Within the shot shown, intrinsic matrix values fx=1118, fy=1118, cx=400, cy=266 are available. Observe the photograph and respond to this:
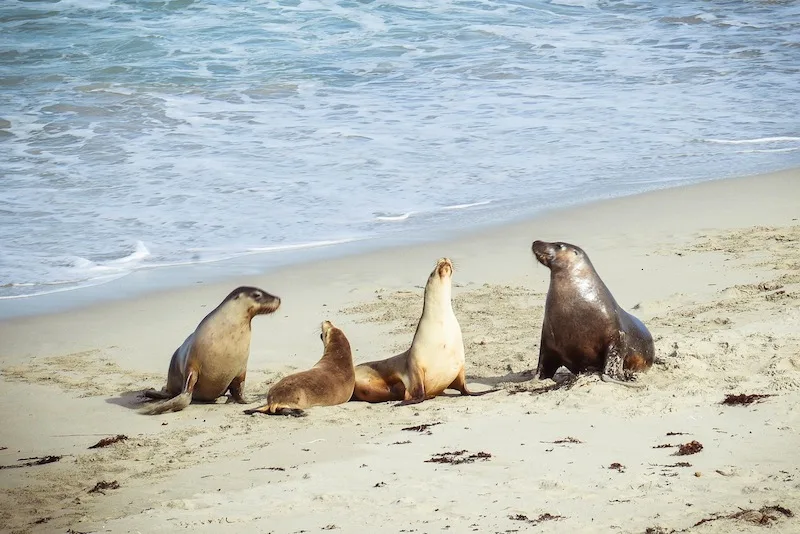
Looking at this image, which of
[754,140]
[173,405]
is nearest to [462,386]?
[173,405]

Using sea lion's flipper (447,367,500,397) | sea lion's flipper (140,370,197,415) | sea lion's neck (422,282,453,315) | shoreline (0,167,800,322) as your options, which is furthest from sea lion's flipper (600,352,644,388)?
shoreline (0,167,800,322)

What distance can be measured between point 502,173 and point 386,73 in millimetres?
6443

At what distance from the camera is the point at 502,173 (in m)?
11.4

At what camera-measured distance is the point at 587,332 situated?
6113 mm

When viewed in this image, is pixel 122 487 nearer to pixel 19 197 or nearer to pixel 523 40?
pixel 19 197

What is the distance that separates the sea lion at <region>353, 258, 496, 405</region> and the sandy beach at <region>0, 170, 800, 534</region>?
14cm

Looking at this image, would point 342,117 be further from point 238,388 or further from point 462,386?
point 462,386

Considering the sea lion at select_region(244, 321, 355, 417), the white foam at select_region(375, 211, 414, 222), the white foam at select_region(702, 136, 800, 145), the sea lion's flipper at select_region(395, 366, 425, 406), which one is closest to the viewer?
the sea lion at select_region(244, 321, 355, 417)

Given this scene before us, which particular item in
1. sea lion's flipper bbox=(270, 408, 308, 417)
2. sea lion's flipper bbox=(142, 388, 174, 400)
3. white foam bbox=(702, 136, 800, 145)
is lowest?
sea lion's flipper bbox=(142, 388, 174, 400)

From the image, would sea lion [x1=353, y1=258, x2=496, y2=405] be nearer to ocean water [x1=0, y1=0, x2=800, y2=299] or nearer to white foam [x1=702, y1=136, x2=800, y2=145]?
ocean water [x1=0, y1=0, x2=800, y2=299]

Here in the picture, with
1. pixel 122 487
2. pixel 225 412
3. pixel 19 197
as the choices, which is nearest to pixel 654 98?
pixel 19 197

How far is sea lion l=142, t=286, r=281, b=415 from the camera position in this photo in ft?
20.3

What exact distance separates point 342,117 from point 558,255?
8.37m

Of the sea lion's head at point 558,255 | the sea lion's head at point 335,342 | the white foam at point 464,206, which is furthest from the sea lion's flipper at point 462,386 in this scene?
the white foam at point 464,206
